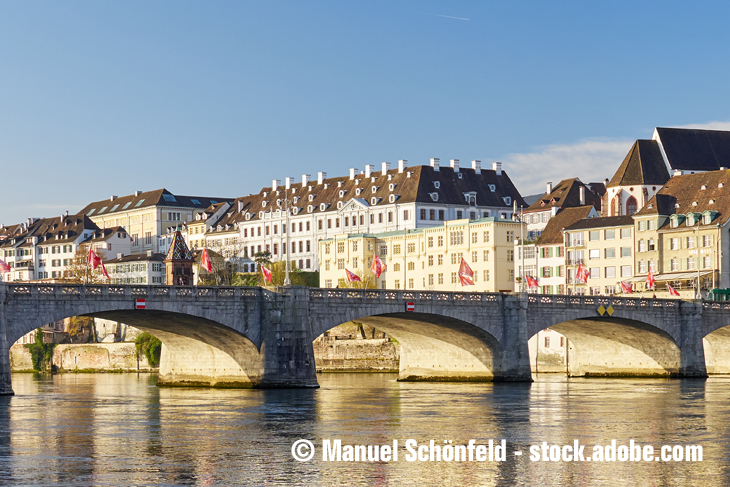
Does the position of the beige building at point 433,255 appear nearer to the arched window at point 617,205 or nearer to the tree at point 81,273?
the arched window at point 617,205

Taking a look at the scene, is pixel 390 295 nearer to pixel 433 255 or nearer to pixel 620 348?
pixel 620 348

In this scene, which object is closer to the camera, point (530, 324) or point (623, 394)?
point (623, 394)

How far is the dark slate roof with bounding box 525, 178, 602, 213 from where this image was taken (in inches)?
6186

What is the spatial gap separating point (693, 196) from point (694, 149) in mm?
20163

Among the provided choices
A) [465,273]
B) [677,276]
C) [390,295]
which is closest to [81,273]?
[677,276]

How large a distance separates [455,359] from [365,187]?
88549mm

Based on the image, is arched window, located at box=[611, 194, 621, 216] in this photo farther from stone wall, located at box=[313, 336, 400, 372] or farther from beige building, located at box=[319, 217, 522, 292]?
stone wall, located at box=[313, 336, 400, 372]

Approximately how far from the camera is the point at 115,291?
68.0m

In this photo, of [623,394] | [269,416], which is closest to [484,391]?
[623,394]

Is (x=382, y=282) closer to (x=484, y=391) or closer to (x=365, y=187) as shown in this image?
(x=365, y=187)

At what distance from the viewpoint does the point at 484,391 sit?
73.2 metres

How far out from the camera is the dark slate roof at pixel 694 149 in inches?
5842

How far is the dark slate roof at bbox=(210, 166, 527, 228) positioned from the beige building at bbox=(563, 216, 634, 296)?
1168 inches

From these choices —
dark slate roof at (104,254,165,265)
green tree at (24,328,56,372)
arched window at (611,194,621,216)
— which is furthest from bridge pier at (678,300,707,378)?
dark slate roof at (104,254,165,265)
